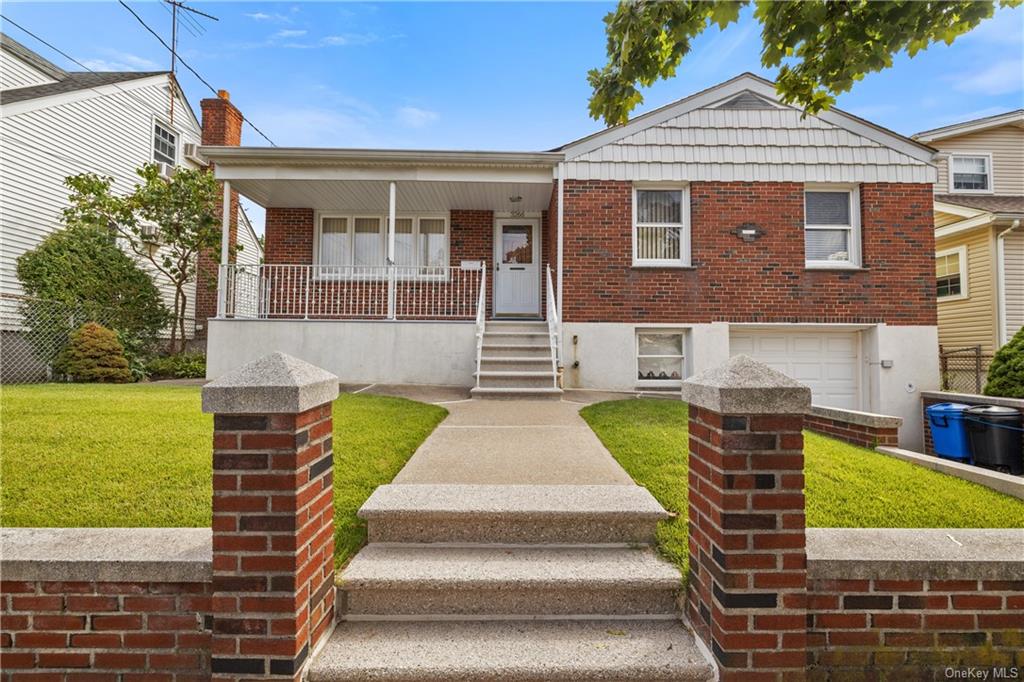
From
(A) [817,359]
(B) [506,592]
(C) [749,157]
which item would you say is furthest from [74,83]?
(A) [817,359]

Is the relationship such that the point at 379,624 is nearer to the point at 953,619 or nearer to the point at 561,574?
the point at 561,574

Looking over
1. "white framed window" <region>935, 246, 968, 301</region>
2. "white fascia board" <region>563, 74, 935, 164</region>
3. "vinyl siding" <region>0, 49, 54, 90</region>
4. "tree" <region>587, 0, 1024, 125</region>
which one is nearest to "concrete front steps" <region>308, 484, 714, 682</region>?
"tree" <region>587, 0, 1024, 125</region>

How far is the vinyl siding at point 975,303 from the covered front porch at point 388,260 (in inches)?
389

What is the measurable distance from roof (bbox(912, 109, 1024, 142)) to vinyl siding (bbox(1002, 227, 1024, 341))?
394 cm

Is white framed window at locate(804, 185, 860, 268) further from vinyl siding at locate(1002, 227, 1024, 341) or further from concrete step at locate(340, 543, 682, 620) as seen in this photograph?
concrete step at locate(340, 543, 682, 620)

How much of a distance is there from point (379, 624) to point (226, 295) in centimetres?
854

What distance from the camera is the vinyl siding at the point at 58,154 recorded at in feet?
31.4

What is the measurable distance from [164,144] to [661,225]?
1359cm

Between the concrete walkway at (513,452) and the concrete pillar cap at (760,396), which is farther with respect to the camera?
the concrete walkway at (513,452)

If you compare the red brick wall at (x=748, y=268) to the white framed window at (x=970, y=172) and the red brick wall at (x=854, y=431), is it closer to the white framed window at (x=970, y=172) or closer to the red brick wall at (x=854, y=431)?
the red brick wall at (x=854, y=431)

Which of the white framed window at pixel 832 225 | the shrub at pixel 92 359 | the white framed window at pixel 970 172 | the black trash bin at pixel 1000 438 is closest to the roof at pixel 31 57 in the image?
the shrub at pixel 92 359

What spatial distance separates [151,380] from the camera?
376 inches

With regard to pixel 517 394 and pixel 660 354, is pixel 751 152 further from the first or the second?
pixel 517 394

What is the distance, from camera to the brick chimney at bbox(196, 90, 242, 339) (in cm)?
1171
